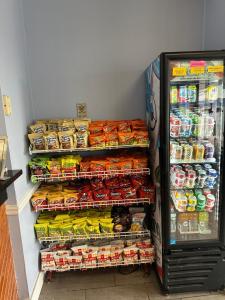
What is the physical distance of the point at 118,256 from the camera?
216 cm

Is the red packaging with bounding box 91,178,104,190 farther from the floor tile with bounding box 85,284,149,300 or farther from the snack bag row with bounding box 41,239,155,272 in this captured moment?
the floor tile with bounding box 85,284,149,300

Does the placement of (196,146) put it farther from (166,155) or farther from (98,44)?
(98,44)

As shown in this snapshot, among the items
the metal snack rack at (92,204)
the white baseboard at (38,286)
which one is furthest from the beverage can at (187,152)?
the white baseboard at (38,286)

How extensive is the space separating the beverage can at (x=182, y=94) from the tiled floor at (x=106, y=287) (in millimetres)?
1578

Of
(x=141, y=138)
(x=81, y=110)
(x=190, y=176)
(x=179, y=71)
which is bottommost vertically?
(x=190, y=176)

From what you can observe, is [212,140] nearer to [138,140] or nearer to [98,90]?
[138,140]

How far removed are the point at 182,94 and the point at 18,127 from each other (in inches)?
50.1

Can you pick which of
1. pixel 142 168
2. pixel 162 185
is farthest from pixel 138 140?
pixel 162 185

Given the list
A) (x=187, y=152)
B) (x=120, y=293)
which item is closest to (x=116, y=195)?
(x=187, y=152)

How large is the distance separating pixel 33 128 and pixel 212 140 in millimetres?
1469

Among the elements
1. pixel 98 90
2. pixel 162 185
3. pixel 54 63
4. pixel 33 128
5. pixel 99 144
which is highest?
pixel 54 63

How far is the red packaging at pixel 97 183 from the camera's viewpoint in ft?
7.03

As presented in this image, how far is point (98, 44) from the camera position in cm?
223

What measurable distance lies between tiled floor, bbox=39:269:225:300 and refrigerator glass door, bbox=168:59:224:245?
48cm
